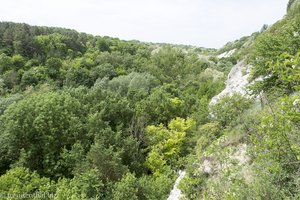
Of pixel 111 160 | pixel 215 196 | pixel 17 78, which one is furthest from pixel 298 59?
pixel 17 78

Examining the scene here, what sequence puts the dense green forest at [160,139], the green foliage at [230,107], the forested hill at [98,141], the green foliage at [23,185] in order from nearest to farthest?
the dense green forest at [160,139] < the green foliage at [23,185] < the green foliage at [230,107] < the forested hill at [98,141]

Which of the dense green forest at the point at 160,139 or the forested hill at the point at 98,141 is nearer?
the dense green forest at the point at 160,139

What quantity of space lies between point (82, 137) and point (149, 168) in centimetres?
591

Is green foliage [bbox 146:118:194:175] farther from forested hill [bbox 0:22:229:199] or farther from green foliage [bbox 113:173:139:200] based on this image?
green foliage [bbox 113:173:139:200]

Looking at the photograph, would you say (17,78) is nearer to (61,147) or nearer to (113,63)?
(113,63)

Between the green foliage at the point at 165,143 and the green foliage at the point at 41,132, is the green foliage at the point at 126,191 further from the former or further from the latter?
the green foliage at the point at 41,132

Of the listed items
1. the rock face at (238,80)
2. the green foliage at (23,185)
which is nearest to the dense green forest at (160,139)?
the green foliage at (23,185)

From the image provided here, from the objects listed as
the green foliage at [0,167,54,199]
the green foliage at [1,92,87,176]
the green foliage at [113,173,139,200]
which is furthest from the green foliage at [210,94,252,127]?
the green foliage at [1,92,87,176]

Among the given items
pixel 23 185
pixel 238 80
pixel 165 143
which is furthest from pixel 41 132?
pixel 238 80

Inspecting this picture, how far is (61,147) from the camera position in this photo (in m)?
20.7

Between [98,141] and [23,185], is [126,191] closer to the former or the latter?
[98,141]

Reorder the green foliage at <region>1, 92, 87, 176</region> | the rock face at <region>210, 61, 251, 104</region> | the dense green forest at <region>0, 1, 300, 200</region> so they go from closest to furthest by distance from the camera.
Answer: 1. the dense green forest at <region>0, 1, 300, 200</region>
2. the green foliage at <region>1, 92, 87, 176</region>
3. the rock face at <region>210, 61, 251, 104</region>

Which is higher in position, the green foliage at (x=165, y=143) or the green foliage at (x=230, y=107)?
the green foliage at (x=230, y=107)

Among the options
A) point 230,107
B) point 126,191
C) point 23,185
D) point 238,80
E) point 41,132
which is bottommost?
point 126,191
